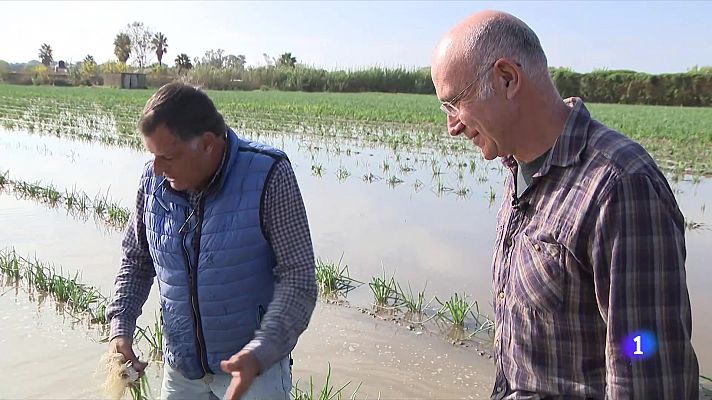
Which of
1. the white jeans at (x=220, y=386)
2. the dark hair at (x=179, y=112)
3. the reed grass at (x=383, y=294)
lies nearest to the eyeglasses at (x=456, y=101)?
the dark hair at (x=179, y=112)

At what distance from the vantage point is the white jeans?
2.21 metres

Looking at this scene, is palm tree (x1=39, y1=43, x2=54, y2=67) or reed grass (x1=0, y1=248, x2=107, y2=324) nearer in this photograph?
reed grass (x1=0, y1=248, x2=107, y2=324)

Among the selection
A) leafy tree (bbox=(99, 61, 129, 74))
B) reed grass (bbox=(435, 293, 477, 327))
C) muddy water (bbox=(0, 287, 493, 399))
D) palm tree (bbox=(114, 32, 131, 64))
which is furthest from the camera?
palm tree (bbox=(114, 32, 131, 64))

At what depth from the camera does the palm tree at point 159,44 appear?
7975 centimetres

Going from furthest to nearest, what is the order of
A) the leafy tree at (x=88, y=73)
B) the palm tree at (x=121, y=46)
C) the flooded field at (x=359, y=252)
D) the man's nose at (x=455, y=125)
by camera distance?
1. the palm tree at (x=121, y=46)
2. the leafy tree at (x=88, y=73)
3. the flooded field at (x=359, y=252)
4. the man's nose at (x=455, y=125)

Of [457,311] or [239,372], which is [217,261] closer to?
[239,372]

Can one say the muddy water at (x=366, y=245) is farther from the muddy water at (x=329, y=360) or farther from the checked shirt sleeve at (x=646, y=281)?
the checked shirt sleeve at (x=646, y=281)

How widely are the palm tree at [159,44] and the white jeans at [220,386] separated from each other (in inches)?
3255

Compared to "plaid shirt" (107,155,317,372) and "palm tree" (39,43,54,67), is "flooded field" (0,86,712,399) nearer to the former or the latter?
"plaid shirt" (107,155,317,372)

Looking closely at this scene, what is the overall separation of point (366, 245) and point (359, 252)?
0.22 metres

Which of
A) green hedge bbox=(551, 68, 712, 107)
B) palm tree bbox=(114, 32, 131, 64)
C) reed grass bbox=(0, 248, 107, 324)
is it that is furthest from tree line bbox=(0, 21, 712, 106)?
reed grass bbox=(0, 248, 107, 324)

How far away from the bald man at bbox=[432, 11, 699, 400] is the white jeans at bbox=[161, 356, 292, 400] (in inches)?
31.8

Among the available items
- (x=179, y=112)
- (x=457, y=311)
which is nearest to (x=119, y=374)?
(x=179, y=112)

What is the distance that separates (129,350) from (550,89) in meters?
1.68
